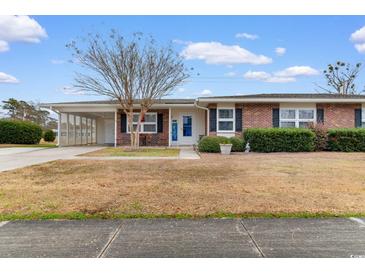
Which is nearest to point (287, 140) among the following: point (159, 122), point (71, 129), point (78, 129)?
point (159, 122)

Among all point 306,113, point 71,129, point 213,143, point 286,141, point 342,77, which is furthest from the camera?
point 342,77

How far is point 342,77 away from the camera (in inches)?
1527

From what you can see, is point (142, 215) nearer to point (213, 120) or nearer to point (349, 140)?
point (213, 120)

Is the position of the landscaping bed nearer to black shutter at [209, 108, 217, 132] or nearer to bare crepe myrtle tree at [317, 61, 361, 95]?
black shutter at [209, 108, 217, 132]

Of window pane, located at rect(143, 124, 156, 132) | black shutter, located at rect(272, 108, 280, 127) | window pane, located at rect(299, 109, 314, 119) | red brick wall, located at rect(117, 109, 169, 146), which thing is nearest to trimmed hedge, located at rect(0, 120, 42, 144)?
red brick wall, located at rect(117, 109, 169, 146)

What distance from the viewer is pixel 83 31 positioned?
17969 mm

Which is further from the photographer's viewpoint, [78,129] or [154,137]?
[78,129]

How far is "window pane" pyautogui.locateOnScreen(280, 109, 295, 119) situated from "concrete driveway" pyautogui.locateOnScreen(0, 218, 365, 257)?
14.6 metres

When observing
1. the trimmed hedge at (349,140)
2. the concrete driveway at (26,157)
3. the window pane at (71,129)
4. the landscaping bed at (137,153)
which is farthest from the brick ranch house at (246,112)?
the concrete driveway at (26,157)

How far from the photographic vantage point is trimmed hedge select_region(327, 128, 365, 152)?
16.7m

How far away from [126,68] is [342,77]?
30.6m

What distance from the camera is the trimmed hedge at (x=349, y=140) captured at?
54.9 ft

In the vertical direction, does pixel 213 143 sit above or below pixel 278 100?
below

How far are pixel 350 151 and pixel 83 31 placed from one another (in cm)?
1560
